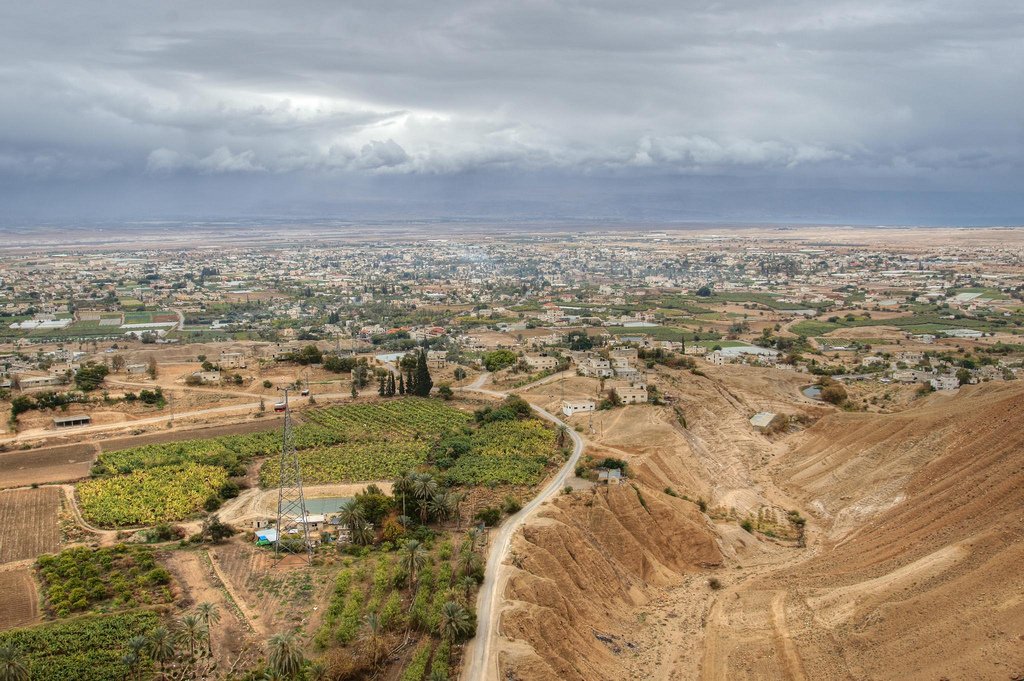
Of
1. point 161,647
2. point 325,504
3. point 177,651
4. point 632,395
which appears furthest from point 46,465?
point 632,395

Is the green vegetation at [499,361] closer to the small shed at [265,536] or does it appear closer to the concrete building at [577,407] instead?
the concrete building at [577,407]

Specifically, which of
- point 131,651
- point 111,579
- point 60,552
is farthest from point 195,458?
point 131,651

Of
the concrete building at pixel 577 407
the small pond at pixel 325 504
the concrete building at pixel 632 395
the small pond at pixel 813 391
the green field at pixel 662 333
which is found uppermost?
the concrete building at pixel 632 395

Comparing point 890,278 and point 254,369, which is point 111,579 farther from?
point 890,278

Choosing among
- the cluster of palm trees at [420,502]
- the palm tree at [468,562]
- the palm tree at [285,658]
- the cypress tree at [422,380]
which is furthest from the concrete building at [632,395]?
the palm tree at [285,658]

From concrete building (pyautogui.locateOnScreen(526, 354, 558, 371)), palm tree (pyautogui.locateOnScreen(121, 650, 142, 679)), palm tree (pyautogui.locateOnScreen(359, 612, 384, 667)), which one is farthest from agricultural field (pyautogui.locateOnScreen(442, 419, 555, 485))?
concrete building (pyautogui.locateOnScreen(526, 354, 558, 371))

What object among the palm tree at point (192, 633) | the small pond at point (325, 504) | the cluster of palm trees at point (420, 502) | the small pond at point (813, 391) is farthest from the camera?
the small pond at point (813, 391)

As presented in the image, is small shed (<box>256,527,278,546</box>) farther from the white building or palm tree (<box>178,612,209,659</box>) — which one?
the white building
